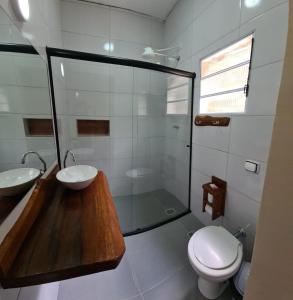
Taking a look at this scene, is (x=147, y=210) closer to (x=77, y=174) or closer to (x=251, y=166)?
(x=77, y=174)

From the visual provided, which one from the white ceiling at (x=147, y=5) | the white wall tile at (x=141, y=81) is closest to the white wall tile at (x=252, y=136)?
the white wall tile at (x=141, y=81)

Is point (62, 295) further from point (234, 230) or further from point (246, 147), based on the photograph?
point (246, 147)

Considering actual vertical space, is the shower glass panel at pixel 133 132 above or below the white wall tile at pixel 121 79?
below

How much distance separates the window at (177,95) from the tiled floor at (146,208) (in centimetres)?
132

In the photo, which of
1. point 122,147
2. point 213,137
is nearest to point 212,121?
point 213,137

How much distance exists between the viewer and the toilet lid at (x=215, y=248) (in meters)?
1.14

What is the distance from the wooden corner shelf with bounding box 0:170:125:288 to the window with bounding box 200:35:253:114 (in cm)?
144

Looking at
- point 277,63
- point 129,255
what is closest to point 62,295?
point 129,255

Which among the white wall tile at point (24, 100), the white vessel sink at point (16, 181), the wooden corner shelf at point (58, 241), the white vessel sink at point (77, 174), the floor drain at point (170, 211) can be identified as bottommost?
the floor drain at point (170, 211)

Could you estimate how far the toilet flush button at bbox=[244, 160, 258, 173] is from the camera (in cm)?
132

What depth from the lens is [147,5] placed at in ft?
7.23

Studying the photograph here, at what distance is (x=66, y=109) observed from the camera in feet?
6.93

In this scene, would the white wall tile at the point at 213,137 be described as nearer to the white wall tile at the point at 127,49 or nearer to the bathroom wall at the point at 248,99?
the bathroom wall at the point at 248,99

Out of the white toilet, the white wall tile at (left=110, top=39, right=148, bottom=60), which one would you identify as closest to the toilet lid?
the white toilet
